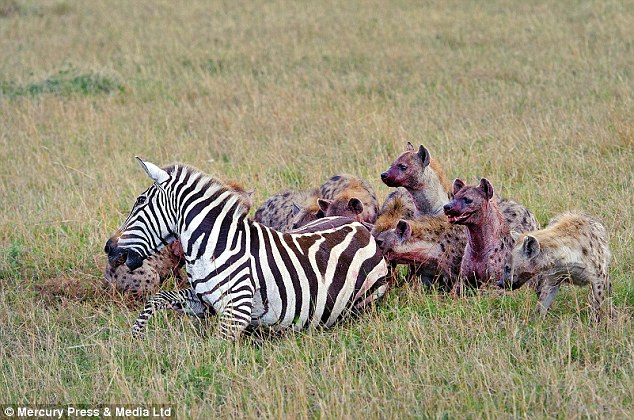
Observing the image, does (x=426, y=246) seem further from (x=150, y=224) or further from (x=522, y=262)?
(x=150, y=224)

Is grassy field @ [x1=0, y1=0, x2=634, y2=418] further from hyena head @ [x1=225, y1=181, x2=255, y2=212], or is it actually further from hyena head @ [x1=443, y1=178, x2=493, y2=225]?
hyena head @ [x1=225, y1=181, x2=255, y2=212]

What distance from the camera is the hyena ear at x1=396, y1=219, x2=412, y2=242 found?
7.11 meters

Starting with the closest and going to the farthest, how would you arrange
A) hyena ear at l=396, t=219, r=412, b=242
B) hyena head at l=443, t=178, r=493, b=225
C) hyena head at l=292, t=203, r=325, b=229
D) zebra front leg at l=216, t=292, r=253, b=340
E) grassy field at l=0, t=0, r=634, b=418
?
grassy field at l=0, t=0, r=634, b=418 → zebra front leg at l=216, t=292, r=253, b=340 → hyena head at l=443, t=178, r=493, b=225 → hyena ear at l=396, t=219, r=412, b=242 → hyena head at l=292, t=203, r=325, b=229

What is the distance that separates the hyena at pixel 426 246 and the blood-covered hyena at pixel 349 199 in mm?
429

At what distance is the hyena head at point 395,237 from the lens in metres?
7.11

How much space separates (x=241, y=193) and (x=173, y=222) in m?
0.59

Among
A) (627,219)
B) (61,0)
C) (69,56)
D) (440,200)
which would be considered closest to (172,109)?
(69,56)

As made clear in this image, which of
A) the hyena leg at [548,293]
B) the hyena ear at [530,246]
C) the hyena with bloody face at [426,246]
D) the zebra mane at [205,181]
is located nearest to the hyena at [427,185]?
the hyena with bloody face at [426,246]

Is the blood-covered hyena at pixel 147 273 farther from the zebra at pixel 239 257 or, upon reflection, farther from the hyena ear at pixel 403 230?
the hyena ear at pixel 403 230

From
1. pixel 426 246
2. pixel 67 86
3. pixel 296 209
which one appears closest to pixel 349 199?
pixel 296 209

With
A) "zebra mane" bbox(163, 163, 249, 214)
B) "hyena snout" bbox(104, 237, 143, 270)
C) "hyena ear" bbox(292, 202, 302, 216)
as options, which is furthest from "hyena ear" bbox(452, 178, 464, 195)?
"hyena snout" bbox(104, 237, 143, 270)

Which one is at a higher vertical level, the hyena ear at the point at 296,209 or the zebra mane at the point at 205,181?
the zebra mane at the point at 205,181

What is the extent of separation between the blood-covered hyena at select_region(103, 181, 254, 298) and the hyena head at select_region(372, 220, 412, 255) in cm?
110

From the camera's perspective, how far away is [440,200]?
803 cm
